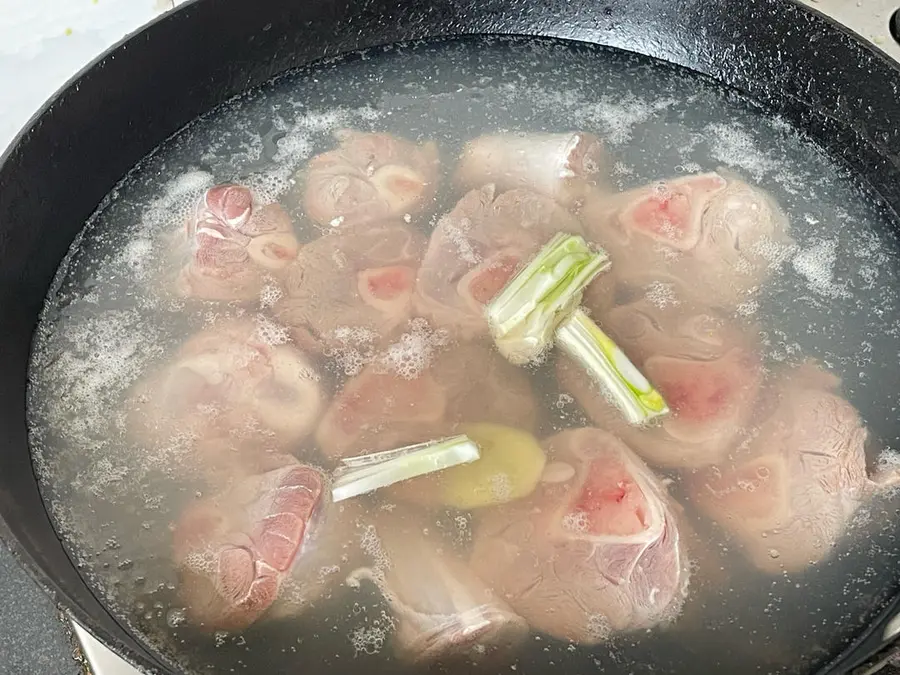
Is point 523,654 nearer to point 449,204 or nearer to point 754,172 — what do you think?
point 449,204

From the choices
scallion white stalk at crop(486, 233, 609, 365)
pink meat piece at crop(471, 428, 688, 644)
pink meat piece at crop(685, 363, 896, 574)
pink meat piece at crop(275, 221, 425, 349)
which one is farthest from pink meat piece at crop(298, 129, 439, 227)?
pink meat piece at crop(685, 363, 896, 574)

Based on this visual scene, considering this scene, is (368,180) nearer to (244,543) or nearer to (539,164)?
(539,164)

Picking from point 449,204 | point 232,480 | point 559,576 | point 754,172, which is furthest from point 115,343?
point 754,172

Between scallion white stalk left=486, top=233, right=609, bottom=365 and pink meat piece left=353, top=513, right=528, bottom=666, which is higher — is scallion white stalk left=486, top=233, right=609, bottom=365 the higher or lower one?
the higher one

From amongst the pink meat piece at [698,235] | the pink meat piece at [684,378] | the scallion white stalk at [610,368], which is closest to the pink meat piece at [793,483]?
the pink meat piece at [684,378]

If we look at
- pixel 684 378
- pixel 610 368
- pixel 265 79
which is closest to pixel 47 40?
pixel 265 79

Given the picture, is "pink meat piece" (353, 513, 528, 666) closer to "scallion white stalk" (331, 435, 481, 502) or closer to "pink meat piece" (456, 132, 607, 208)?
"scallion white stalk" (331, 435, 481, 502)
